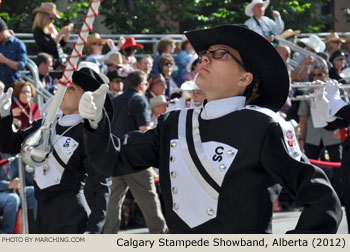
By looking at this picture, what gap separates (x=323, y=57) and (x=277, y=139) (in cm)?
935

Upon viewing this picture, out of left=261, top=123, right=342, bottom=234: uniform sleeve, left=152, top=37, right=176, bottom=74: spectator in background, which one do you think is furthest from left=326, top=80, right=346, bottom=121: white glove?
left=152, top=37, right=176, bottom=74: spectator in background

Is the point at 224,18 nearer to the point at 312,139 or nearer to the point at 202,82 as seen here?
the point at 312,139

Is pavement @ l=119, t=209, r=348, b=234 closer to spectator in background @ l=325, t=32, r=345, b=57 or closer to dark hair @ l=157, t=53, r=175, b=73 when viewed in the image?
dark hair @ l=157, t=53, r=175, b=73

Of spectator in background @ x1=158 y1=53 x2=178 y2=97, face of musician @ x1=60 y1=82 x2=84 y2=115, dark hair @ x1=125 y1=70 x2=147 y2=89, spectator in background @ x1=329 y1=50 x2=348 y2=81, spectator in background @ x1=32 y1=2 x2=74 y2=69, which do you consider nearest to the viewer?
face of musician @ x1=60 y1=82 x2=84 y2=115

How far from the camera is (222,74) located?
12.9 ft

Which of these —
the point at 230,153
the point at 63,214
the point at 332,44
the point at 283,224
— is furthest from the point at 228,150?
the point at 332,44

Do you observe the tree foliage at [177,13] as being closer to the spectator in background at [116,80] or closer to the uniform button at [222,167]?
the spectator in background at [116,80]

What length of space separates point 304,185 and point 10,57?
754 centimetres

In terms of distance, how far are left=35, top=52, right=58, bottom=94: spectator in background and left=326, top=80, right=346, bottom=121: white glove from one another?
461 cm

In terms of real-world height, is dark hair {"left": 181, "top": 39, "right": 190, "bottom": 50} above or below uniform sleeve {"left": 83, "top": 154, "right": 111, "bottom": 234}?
below

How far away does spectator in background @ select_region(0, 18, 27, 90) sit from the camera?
10.4 m

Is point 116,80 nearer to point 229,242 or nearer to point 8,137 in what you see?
point 8,137

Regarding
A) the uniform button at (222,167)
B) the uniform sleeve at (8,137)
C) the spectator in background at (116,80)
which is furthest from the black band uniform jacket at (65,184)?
the spectator in background at (116,80)

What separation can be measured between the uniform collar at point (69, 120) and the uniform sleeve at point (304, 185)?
2.52 metres
